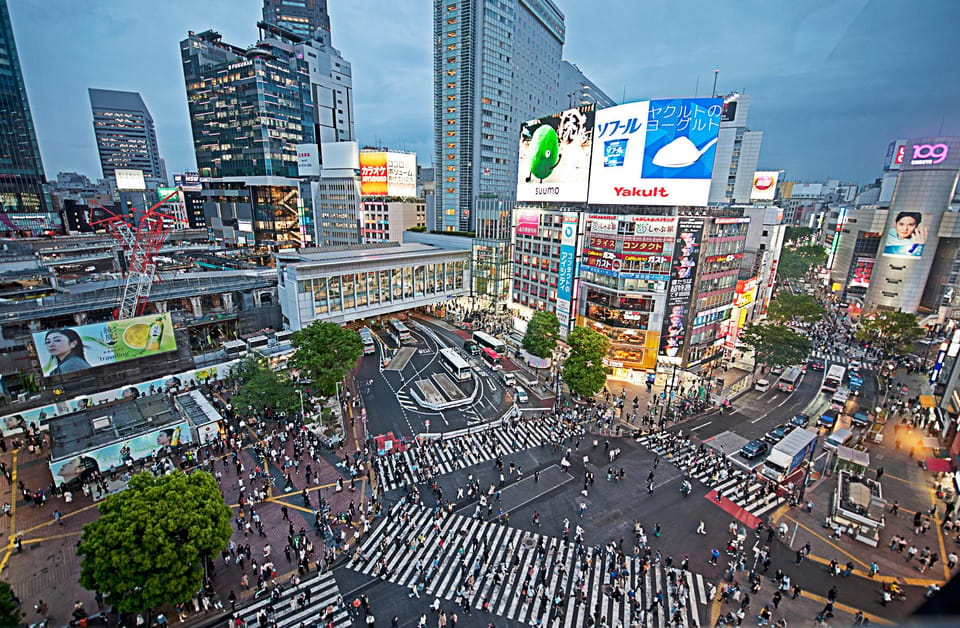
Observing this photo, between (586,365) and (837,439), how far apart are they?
77.4ft

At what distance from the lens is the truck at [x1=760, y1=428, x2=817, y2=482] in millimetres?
34938

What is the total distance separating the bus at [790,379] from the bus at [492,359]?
114ft

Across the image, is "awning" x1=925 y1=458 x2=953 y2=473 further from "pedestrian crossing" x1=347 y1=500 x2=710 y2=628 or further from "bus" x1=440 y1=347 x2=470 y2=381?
"bus" x1=440 y1=347 x2=470 y2=381

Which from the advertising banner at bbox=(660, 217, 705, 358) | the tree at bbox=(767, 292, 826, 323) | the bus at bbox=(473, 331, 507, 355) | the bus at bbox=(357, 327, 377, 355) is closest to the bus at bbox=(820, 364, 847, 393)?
the tree at bbox=(767, 292, 826, 323)

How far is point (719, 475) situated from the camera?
36.4 meters

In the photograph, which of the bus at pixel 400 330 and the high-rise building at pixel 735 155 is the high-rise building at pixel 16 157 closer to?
the bus at pixel 400 330

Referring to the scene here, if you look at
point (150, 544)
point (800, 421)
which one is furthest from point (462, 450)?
point (800, 421)

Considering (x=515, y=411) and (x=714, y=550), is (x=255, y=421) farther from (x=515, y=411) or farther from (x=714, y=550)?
(x=714, y=550)

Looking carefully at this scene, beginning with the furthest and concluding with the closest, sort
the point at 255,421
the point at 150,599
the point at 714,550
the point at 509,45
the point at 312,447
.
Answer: the point at 509,45, the point at 255,421, the point at 312,447, the point at 714,550, the point at 150,599

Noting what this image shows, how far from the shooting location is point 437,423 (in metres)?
43.8

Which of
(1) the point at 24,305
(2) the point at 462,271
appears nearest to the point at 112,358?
(1) the point at 24,305

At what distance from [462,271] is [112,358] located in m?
53.0

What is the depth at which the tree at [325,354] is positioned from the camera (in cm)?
4391

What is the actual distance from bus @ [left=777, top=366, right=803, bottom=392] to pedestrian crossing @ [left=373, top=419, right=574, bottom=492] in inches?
1168
